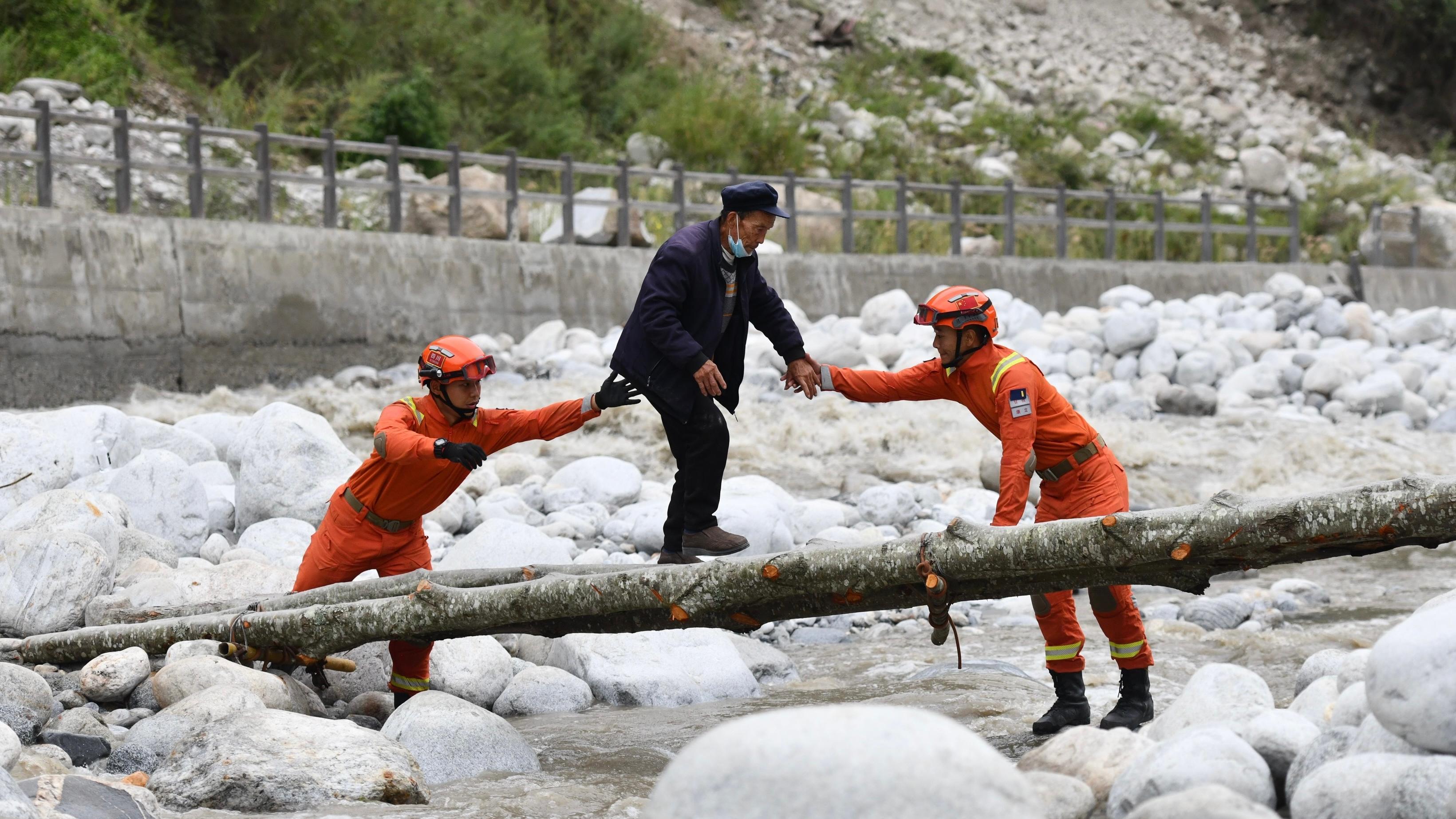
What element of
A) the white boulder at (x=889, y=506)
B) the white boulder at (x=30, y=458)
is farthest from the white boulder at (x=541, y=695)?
the white boulder at (x=889, y=506)

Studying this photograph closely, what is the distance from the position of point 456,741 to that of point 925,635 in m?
3.44

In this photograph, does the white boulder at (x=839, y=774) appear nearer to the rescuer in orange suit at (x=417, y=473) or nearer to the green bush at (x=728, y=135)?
the rescuer in orange suit at (x=417, y=473)

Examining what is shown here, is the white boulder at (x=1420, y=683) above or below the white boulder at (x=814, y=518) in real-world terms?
above

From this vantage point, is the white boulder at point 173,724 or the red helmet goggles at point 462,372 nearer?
the white boulder at point 173,724

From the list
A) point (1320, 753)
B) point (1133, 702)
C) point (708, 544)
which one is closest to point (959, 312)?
point (708, 544)

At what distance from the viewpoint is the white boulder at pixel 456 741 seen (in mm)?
4891

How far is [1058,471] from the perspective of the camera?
211 inches

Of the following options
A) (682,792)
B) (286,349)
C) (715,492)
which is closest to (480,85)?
(286,349)

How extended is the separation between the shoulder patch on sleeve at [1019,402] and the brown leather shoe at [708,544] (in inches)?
51.7

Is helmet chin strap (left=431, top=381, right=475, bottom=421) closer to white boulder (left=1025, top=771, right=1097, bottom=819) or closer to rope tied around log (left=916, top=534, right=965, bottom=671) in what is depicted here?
rope tied around log (left=916, top=534, right=965, bottom=671)

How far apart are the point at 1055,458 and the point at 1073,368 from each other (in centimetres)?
1096

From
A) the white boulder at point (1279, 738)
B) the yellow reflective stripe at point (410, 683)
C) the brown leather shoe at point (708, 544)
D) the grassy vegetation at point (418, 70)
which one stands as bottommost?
the yellow reflective stripe at point (410, 683)

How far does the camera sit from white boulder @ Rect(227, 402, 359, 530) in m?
8.43

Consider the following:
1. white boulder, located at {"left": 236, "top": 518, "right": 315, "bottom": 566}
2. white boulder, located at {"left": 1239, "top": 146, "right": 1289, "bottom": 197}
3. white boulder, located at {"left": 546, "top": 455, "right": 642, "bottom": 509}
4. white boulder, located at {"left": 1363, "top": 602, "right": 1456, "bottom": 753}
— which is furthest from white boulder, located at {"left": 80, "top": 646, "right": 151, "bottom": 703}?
white boulder, located at {"left": 1239, "top": 146, "right": 1289, "bottom": 197}
